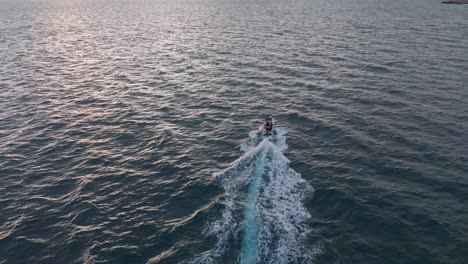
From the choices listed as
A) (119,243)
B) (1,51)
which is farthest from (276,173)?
(1,51)

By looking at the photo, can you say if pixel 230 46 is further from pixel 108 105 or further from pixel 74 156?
pixel 74 156

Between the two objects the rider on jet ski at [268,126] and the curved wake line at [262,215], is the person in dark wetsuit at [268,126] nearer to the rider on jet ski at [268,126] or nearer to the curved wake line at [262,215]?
the rider on jet ski at [268,126]

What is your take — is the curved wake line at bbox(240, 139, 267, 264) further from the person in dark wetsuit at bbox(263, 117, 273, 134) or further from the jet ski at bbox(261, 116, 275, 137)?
the person in dark wetsuit at bbox(263, 117, 273, 134)

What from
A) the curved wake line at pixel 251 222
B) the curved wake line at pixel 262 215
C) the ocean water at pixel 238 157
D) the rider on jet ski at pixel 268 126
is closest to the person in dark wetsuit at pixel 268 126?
the rider on jet ski at pixel 268 126

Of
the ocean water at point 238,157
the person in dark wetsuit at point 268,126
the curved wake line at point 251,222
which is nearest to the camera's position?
the curved wake line at point 251,222

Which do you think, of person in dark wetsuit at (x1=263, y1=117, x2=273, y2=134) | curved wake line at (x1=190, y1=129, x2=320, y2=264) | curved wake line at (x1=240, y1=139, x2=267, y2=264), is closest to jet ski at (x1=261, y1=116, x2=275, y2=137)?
person in dark wetsuit at (x1=263, y1=117, x2=273, y2=134)

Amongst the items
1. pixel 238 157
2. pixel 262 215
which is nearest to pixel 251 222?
pixel 262 215
